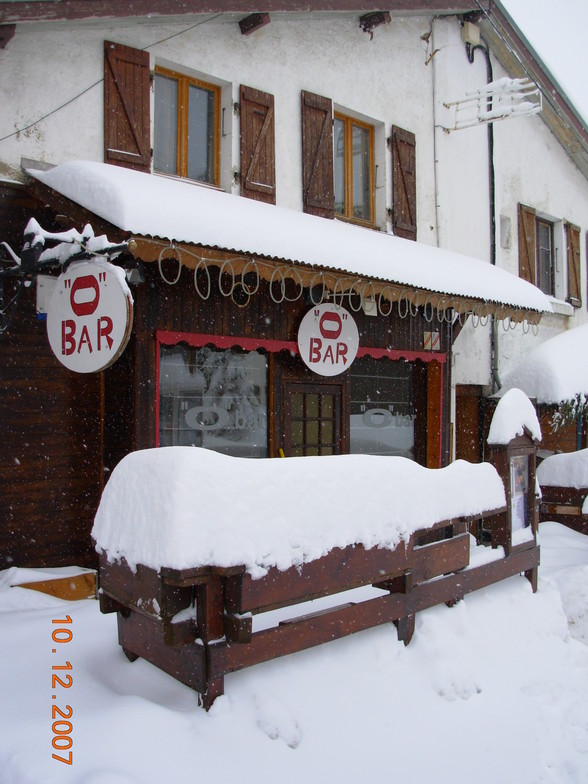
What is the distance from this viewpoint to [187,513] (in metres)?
2.98

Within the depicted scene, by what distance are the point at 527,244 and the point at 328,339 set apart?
601cm

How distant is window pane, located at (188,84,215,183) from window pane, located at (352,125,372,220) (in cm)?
232

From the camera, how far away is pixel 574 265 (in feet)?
43.2

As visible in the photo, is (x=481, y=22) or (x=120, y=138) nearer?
(x=120, y=138)

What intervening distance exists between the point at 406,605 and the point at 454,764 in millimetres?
953

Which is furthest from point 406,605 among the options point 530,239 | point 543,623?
point 530,239

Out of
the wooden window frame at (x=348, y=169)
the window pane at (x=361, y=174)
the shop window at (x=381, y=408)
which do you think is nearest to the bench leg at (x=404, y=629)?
the shop window at (x=381, y=408)

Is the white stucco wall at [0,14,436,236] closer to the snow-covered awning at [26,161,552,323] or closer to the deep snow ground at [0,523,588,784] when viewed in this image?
the snow-covered awning at [26,161,552,323]

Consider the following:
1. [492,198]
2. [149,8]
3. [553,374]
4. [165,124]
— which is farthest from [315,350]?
[492,198]

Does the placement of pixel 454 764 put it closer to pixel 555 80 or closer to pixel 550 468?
pixel 550 468

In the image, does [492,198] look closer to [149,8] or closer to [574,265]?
[574,265]

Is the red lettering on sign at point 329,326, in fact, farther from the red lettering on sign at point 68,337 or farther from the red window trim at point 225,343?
the red lettering on sign at point 68,337

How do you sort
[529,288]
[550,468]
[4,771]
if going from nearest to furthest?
1. [4,771]
2. [550,468]
3. [529,288]

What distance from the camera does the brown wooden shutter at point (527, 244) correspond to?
1170cm
